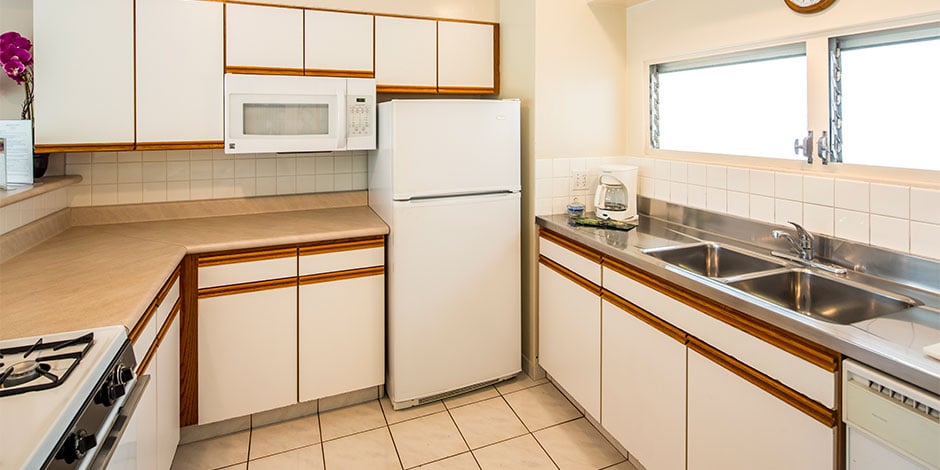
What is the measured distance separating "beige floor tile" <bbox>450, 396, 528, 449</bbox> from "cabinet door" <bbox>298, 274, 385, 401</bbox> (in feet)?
1.54

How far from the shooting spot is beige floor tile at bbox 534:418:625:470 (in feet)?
7.38

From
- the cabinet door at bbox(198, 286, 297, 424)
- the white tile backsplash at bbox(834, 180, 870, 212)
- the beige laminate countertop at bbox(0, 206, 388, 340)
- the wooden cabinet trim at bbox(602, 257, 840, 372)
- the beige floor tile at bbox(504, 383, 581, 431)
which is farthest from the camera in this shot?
the beige floor tile at bbox(504, 383, 581, 431)

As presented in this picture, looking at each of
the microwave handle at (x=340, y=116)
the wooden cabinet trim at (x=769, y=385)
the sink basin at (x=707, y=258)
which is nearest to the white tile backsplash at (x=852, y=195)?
the sink basin at (x=707, y=258)

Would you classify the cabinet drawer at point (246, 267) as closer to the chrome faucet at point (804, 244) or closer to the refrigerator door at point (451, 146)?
the refrigerator door at point (451, 146)

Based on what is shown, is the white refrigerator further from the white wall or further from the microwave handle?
the white wall

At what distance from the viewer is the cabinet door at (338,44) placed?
2645mm

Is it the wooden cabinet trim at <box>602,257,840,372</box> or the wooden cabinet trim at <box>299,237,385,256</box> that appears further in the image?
the wooden cabinet trim at <box>299,237,385,256</box>

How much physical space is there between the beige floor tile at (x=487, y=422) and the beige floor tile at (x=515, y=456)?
0.05 metres

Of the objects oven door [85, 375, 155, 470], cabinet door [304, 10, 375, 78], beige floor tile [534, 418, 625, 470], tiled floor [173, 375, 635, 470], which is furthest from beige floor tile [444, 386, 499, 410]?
cabinet door [304, 10, 375, 78]

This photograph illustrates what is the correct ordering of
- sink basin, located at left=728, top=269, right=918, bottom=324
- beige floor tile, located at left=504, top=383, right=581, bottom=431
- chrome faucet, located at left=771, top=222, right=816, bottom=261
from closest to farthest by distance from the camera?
1. sink basin, located at left=728, top=269, right=918, bottom=324
2. chrome faucet, located at left=771, top=222, right=816, bottom=261
3. beige floor tile, located at left=504, top=383, right=581, bottom=431

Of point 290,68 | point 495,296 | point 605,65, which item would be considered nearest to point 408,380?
point 495,296

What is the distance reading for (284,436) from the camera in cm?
249

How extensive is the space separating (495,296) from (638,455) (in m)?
1.05

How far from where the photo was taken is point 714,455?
169 cm
